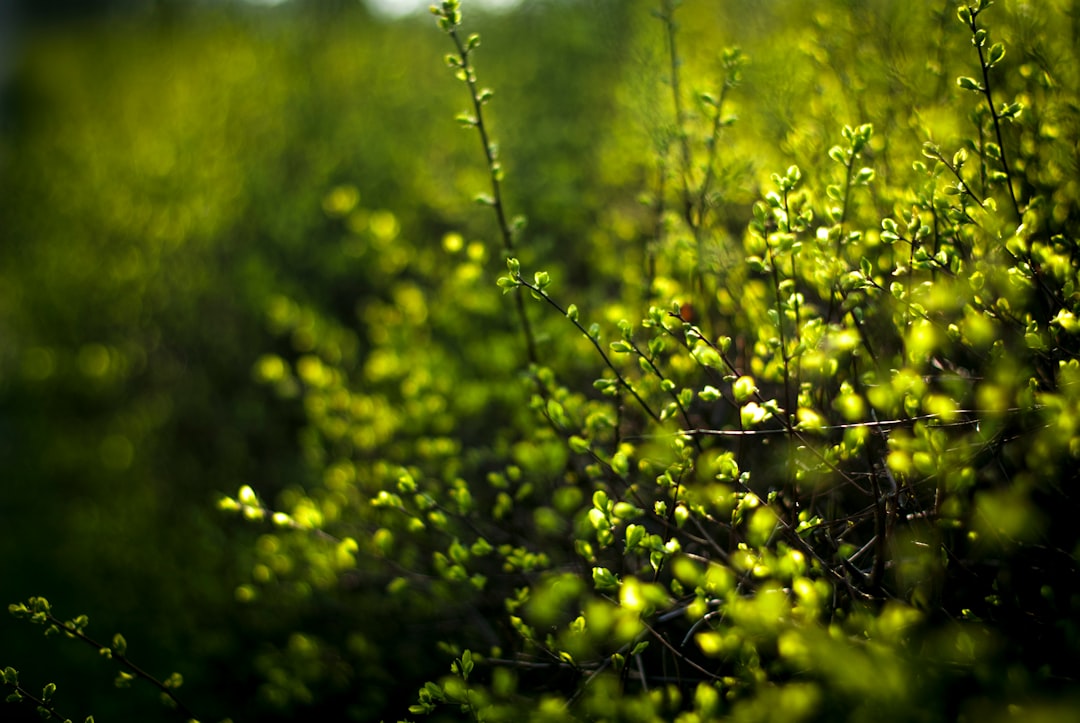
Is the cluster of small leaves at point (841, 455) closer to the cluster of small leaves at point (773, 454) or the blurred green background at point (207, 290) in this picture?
the cluster of small leaves at point (773, 454)

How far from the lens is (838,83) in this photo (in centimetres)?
284

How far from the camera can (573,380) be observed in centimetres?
301

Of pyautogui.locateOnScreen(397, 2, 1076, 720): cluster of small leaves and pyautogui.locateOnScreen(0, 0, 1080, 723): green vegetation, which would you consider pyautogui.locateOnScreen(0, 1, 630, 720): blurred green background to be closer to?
pyautogui.locateOnScreen(0, 0, 1080, 723): green vegetation

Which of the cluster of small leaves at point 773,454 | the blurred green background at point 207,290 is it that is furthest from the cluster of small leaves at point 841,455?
the blurred green background at point 207,290

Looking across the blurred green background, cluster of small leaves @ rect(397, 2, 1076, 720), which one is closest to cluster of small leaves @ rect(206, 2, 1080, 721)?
cluster of small leaves @ rect(397, 2, 1076, 720)

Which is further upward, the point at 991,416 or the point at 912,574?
the point at 991,416

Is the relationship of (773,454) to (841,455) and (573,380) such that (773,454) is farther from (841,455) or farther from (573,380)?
(573,380)

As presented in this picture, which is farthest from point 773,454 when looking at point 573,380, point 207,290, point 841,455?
point 207,290

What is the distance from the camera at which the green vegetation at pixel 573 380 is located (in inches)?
60.7

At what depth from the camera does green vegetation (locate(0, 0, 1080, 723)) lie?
1.54 metres

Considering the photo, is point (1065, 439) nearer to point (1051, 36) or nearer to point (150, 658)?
point (1051, 36)

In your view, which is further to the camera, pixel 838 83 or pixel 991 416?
pixel 838 83

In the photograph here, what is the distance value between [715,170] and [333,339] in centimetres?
192

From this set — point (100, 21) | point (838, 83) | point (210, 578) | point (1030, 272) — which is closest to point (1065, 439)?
point (1030, 272)
